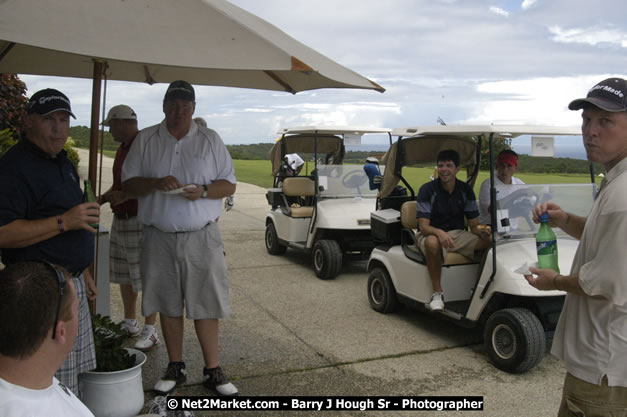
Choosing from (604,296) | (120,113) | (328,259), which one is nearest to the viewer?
(604,296)

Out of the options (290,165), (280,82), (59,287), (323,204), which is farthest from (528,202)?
(290,165)

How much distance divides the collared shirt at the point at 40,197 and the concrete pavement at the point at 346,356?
57.3 inches

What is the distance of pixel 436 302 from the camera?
4945 mm

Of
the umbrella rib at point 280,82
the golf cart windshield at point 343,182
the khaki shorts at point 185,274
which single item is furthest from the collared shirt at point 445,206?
the golf cart windshield at point 343,182

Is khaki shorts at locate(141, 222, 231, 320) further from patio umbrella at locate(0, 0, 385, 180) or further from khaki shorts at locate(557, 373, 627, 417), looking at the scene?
khaki shorts at locate(557, 373, 627, 417)

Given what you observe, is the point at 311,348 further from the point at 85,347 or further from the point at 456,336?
the point at 85,347

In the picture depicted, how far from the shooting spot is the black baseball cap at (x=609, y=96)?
2.01 metres

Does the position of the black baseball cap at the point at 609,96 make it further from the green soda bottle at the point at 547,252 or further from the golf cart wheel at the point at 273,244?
the golf cart wheel at the point at 273,244

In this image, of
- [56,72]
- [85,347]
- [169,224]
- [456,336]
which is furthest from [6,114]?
[456,336]

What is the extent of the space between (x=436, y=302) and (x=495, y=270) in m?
0.68

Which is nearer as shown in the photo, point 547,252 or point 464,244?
point 547,252

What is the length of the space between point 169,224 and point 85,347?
92 centimetres

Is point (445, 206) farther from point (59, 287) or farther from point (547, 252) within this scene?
point (59, 287)

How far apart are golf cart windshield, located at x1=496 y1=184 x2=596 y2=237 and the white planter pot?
10.2 feet
